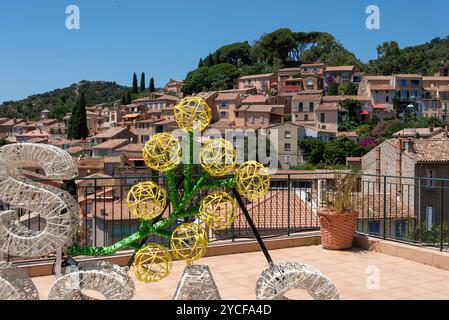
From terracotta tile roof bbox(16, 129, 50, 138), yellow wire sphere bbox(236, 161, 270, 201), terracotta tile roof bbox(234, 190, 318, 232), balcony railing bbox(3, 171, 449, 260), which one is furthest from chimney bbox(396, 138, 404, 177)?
terracotta tile roof bbox(16, 129, 50, 138)

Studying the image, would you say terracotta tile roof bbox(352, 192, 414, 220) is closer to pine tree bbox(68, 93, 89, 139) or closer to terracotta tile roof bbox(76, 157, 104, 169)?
terracotta tile roof bbox(76, 157, 104, 169)

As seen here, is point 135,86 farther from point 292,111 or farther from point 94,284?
point 94,284

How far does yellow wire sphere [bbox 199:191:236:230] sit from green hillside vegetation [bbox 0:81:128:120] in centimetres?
11349

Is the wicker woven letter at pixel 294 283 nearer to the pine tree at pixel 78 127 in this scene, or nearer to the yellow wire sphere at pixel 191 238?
the yellow wire sphere at pixel 191 238

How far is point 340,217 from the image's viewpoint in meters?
7.45

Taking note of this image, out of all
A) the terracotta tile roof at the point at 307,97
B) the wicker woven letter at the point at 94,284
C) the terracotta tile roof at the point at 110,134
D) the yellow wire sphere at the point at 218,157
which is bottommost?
the wicker woven letter at the point at 94,284

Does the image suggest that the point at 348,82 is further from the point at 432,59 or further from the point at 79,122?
the point at 79,122

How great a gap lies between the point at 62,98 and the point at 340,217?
400 ft

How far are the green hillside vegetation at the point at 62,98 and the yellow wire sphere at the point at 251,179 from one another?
113 m

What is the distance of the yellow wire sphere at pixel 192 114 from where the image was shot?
4.52m

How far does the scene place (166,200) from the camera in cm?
455

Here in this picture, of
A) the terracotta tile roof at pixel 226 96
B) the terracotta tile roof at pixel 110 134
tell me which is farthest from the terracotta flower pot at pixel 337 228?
the terracotta tile roof at pixel 226 96

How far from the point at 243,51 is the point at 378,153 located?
76.1m

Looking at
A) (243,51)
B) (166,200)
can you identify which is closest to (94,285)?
(166,200)
